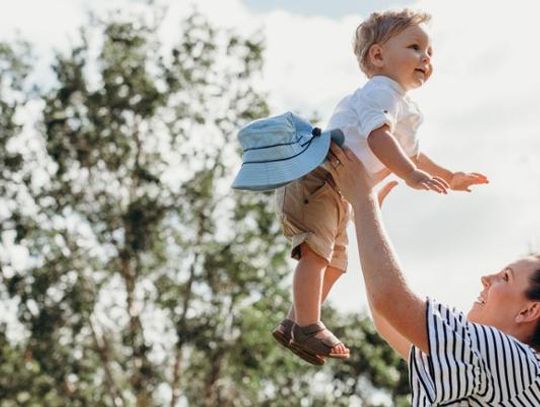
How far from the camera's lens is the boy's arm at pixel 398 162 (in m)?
3.78

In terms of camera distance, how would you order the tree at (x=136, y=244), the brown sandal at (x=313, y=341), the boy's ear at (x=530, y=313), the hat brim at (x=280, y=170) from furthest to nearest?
the tree at (x=136, y=244) → the brown sandal at (x=313, y=341) → the hat brim at (x=280, y=170) → the boy's ear at (x=530, y=313)

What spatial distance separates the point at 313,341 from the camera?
4039 mm

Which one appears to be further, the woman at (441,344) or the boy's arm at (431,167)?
the boy's arm at (431,167)

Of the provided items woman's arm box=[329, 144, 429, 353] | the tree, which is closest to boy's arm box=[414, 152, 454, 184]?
woman's arm box=[329, 144, 429, 353]

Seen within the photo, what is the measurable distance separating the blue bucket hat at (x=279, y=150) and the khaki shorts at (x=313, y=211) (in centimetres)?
27

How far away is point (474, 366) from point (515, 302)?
0.38 m

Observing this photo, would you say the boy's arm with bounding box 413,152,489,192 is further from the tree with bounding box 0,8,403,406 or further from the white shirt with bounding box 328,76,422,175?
the tree with bounding box 0,8,403,406

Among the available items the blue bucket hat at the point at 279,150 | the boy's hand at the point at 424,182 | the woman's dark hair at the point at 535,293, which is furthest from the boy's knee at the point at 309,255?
the woman's dark hair at the point at 535,293

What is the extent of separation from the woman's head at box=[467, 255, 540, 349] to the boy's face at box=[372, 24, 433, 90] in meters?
0.80

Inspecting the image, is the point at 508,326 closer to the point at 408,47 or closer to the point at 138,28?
the point at 408,47

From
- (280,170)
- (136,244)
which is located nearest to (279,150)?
(280,170)

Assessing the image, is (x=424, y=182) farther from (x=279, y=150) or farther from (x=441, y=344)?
(x=441, y=344)

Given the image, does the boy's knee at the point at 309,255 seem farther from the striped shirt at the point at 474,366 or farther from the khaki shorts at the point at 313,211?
the striped shirt at the point at 474,366

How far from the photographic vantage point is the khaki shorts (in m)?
4.12
